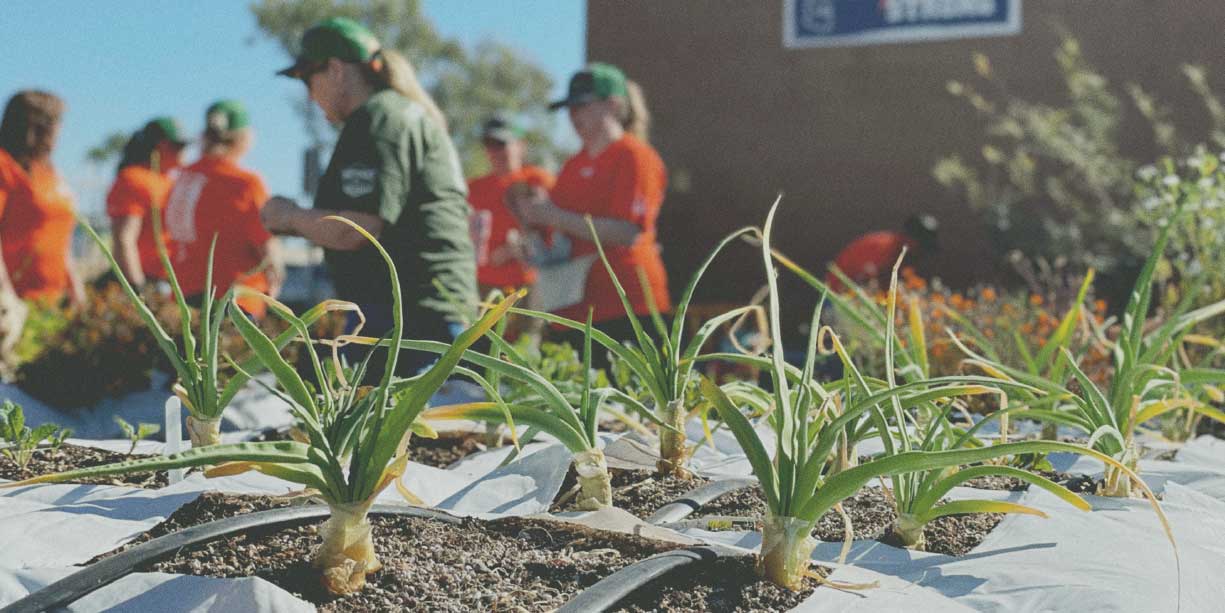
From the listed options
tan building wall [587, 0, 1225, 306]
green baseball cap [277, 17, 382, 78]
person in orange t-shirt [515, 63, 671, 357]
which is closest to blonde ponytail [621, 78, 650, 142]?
person in orange t-shirt [515, 63, 671, 357]

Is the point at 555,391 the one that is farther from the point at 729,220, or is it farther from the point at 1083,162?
the point at 729,220

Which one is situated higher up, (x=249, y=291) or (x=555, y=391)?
(x=249, y=291)

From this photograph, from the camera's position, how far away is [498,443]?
7.48 ft

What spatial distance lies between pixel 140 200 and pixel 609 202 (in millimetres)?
2178

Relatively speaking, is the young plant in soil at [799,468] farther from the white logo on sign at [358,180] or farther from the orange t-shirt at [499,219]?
the orange t-shirt at [499,219]

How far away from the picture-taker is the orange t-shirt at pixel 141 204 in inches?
180

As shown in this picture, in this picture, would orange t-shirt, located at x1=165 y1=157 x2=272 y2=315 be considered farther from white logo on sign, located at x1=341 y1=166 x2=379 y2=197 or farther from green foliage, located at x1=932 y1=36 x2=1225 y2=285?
green foliage, located at x1=932 y1=36 x2=1225 y2=285

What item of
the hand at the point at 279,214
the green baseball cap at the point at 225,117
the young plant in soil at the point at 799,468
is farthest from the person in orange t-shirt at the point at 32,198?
the young plant in soil at the point at 799,468

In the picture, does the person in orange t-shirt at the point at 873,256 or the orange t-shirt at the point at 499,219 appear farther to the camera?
the person in orange t-shirt at the point at 873,256

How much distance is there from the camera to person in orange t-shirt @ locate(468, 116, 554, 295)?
5102 millimetres

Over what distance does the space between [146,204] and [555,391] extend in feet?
12.0

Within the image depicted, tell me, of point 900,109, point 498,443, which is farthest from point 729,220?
point 498,443

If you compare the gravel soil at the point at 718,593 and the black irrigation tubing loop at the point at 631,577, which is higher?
the black irrigation tubing loop at the point at 631,577

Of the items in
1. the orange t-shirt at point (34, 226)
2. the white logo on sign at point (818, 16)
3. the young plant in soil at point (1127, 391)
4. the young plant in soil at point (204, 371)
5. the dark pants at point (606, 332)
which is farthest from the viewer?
the white logo on sign at point (818, 16)
